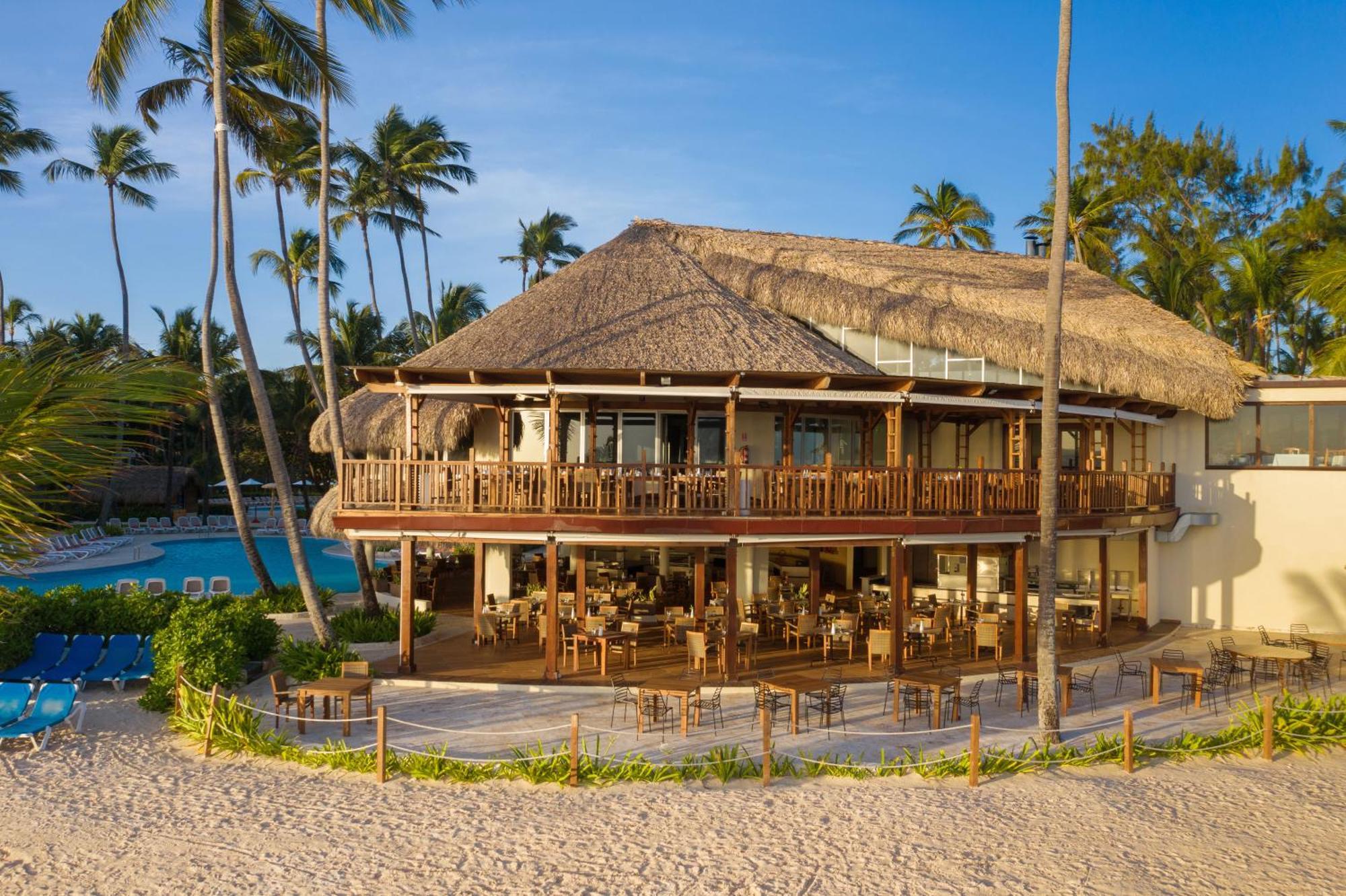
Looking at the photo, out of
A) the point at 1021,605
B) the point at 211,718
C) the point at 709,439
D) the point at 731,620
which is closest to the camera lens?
the point at 211,718

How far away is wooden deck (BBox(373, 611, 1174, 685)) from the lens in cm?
1550

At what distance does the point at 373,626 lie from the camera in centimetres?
1884

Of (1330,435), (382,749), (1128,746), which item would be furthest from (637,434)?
(1330,435)

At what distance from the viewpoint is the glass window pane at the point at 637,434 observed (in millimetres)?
20391

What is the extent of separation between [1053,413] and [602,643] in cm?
793

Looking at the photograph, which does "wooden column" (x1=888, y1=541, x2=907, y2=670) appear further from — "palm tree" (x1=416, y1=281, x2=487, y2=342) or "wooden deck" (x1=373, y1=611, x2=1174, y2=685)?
"palm tree" (x1=416, y1=281, x2=487, y2=342)

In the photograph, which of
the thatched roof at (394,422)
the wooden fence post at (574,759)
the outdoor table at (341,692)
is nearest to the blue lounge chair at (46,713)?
the outdoor table at (341,692)

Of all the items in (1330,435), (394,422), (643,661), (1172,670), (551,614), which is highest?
(394,422)

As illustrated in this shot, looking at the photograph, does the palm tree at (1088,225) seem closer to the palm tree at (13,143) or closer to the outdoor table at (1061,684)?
the outdoor table at (1061,684)

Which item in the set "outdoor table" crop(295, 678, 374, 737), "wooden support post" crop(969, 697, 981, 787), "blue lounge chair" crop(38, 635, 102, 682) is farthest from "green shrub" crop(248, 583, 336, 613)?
"wooden support post" crop(969, 697, 981, 787)

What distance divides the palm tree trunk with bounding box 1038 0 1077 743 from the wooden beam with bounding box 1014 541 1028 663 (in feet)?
12.8

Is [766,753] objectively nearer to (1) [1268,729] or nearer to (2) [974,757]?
(2) [974,757]

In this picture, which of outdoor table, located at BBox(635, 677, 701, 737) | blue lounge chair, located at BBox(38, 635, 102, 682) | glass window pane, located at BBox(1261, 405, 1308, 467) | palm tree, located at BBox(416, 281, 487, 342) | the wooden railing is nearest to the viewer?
outdoor table, located at BBox(635, 677, 701, 737)

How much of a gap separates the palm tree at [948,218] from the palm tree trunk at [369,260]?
72.5ft
